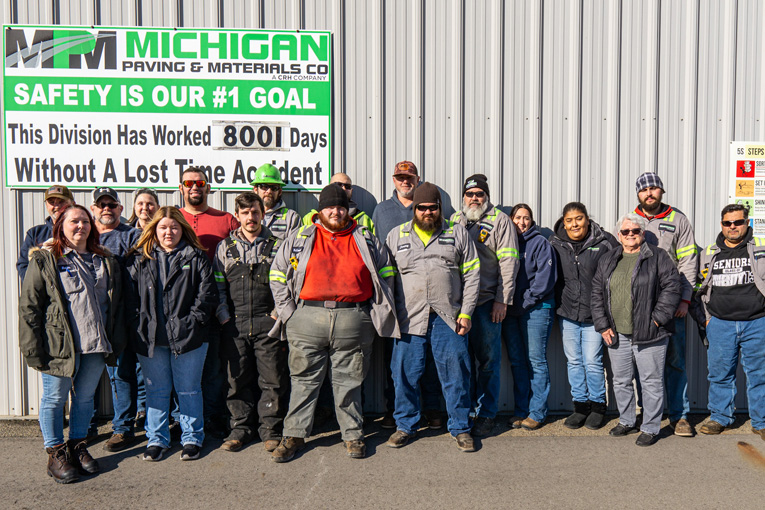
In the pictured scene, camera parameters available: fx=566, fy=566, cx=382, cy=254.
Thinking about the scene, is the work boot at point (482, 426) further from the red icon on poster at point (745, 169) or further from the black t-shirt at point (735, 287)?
the red icon on poster at point (745, 169)

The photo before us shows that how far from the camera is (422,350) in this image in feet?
16.1

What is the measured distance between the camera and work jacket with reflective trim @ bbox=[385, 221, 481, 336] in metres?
4.81

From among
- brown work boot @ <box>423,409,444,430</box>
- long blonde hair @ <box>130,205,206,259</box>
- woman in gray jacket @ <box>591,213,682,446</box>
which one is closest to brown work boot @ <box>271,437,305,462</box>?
brown work boot @ <box>423,409,444,430</box>

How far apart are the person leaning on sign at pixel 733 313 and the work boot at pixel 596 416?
2.98ft

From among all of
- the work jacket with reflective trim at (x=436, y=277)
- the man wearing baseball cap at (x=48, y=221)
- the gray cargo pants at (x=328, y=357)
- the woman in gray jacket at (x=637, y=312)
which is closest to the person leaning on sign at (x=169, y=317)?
the gray cargo pants at (x=328, y=357)

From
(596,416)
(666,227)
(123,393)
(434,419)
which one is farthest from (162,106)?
(596,416)

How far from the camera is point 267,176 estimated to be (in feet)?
17.7

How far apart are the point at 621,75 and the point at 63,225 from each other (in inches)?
216

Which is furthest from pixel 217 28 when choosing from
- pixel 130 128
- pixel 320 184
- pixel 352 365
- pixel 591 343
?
pixel 591 343

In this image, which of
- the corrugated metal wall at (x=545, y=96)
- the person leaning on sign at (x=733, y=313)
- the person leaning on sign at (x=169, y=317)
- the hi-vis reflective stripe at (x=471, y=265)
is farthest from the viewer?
the corrugated metal wall at (x=545, y=96)

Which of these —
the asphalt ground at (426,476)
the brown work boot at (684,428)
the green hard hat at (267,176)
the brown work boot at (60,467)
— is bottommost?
the asphalt ground at (426,476)

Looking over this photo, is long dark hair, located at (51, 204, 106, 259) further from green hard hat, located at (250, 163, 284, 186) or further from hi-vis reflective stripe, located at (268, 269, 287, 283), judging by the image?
green hard hat, located at (250, 163, 284, 186)

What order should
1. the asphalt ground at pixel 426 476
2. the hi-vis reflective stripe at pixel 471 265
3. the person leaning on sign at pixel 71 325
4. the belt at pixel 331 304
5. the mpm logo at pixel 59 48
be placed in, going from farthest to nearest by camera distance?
the mpm logo at pixel 59 48
the hi-vis reflective stripe at pixel 471 265
the belt at pixel 331 304
the person leaning on sign at pixel 71 325
the asphalt ground at pixel 426 476

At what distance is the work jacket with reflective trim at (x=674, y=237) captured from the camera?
5.43 m
